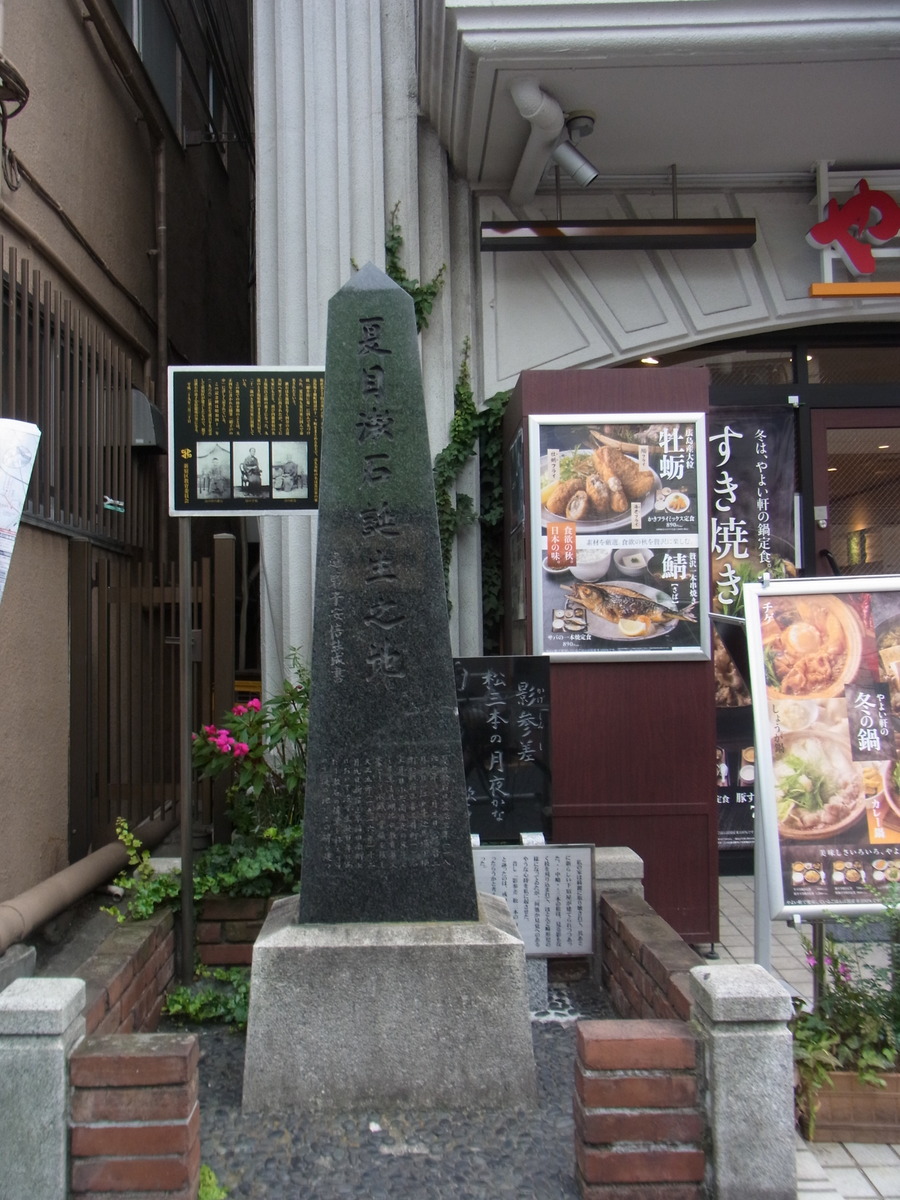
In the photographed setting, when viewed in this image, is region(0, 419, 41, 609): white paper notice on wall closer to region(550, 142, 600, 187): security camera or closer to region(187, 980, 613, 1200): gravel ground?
region(187, 980, 613, 1200): gravel ground

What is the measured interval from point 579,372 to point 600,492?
0.74 m

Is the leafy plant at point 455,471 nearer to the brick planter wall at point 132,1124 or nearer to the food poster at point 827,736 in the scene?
the food poster at point 827,736

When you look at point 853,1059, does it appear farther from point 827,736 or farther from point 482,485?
point 482,485

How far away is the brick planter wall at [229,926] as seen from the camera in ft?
15.4

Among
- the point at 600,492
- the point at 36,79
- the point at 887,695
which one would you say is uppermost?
the point at 36,79

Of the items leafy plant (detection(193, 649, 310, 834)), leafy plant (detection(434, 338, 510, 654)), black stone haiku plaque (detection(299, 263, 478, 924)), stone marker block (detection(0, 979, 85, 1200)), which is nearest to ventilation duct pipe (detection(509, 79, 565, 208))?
leafy plant (detection(434, 338, 510, 654))

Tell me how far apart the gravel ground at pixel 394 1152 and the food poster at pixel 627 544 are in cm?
260

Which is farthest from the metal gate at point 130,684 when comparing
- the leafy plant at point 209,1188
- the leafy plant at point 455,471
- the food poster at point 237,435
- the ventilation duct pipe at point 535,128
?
the ventilation duct pipe at point 535,128

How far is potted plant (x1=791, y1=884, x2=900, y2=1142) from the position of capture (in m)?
3.38

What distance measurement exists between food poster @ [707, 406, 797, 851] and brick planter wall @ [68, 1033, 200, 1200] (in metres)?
5.28

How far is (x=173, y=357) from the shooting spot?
353 inches

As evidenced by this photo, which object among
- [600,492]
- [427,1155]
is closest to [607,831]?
[600,492]

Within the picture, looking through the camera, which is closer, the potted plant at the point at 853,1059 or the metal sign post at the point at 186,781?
the potted plant at the point at 853,1059

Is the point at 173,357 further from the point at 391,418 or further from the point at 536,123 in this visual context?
the point at 391,418
